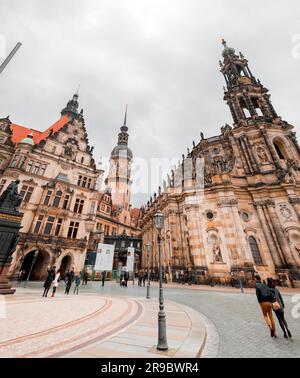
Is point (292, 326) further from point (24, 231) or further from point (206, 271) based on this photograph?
point (24, 231)

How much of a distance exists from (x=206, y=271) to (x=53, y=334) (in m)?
20.1

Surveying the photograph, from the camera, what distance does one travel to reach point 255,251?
22.1 m

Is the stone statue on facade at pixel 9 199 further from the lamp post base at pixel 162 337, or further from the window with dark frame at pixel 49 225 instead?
the lamp post base at pixel 162 337

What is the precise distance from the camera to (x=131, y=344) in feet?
14.6

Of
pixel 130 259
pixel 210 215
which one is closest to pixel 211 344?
pixel 210 215

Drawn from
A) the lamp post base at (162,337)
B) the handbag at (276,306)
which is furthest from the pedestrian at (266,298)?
the lamp post base at (162,337)

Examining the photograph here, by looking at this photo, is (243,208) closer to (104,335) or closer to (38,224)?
(104,335)

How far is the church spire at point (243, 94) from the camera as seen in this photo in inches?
1206

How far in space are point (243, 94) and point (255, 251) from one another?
87.8 ft

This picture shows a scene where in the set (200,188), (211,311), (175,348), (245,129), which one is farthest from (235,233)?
(175,348)

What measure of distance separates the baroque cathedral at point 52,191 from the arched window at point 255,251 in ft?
70.5

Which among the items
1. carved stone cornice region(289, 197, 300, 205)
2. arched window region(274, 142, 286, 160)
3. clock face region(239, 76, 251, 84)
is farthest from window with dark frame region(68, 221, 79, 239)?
clock face region(239, 76, 251, 84)

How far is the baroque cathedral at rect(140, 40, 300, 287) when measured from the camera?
21.0m
